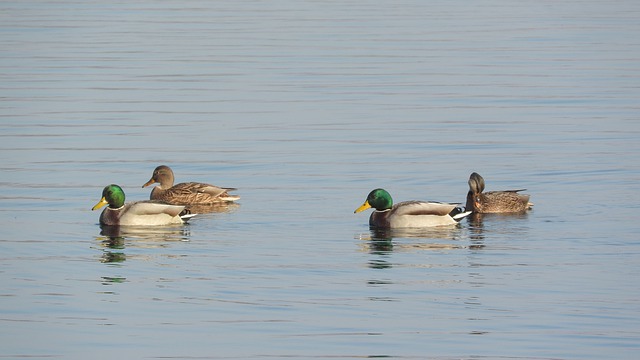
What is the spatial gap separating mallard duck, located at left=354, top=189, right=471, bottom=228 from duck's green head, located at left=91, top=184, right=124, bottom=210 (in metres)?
3.10

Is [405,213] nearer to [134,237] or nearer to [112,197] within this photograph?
[134,237]

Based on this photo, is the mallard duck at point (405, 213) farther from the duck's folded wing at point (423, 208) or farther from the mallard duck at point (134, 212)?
the mallard duck at point (134, 212)

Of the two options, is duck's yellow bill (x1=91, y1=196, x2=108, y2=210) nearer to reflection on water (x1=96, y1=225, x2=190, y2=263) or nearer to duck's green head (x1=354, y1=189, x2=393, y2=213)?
reflection on water (x1=96, y1=225, x2=190, y2=263)

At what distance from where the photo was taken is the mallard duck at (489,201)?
20.2 m

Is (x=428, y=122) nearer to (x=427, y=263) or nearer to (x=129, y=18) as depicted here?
(x=427, y=263)

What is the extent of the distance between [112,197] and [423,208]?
13.3 feet

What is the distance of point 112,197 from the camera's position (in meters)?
19.9

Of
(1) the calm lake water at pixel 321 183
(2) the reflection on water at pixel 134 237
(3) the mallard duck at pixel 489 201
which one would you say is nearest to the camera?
(1) the calm lake water at pixel 321 183

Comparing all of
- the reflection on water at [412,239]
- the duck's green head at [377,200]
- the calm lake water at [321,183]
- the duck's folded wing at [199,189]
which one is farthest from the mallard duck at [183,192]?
the reflection on water at [412,239]

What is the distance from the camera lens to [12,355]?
13.0 metres

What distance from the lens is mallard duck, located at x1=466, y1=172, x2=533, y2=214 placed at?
2019 centimetres

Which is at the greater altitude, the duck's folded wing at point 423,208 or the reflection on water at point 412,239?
the duck's folded wing at point 423,208

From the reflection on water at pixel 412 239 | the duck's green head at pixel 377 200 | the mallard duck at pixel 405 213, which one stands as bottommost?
the reflection on water at pixel 412 239

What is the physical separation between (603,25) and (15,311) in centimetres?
3378
